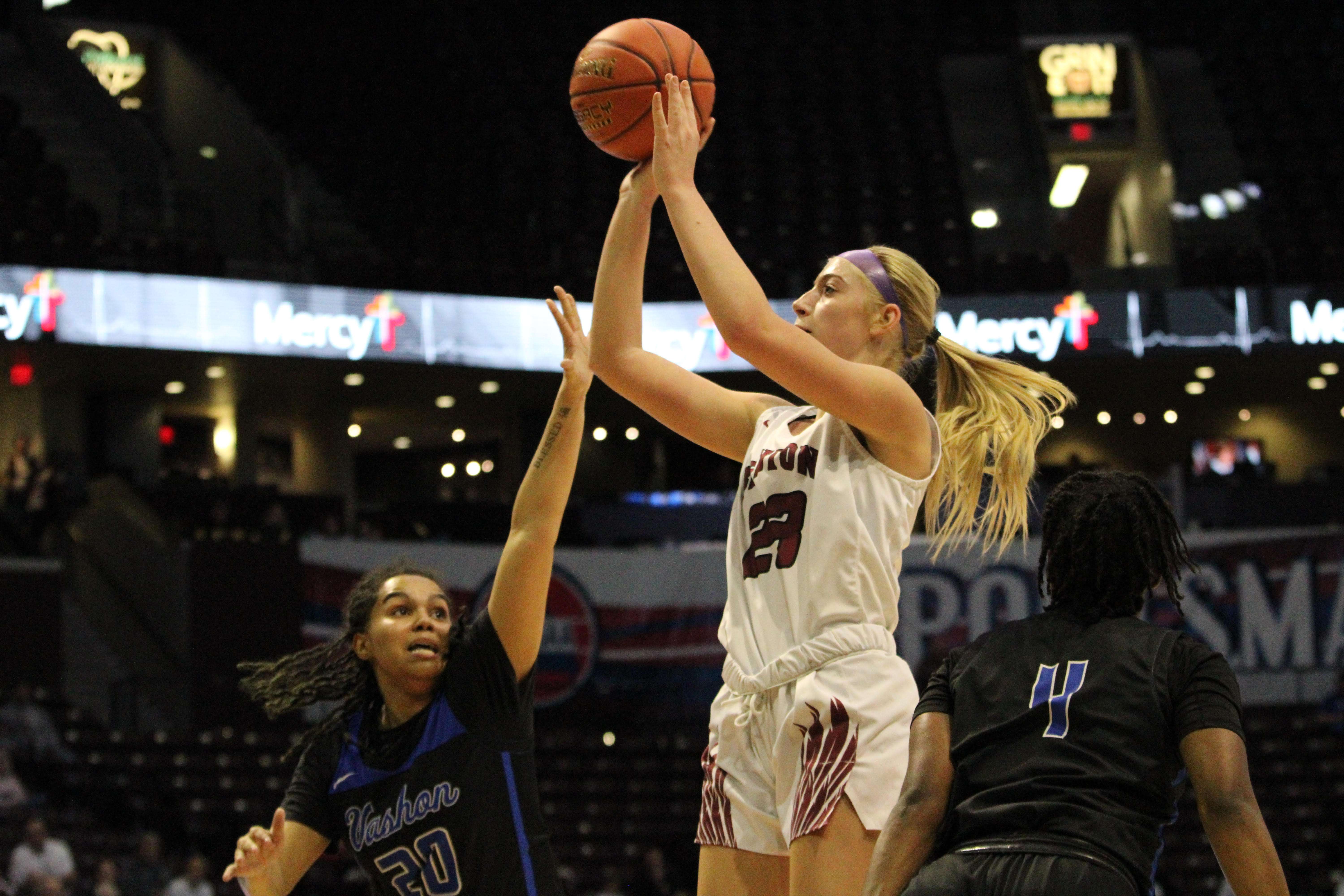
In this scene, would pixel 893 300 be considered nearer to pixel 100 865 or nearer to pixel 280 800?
pixel 100 865

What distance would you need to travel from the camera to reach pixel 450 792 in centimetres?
311

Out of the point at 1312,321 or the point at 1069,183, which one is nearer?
the point at 1312,321

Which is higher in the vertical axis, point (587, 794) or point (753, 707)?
point (753, 707)

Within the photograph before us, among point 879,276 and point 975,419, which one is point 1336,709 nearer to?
point 975,419

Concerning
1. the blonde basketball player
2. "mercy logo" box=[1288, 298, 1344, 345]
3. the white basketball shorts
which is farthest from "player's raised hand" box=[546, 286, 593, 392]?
"mercy logo" box=[1288, 298, 1344, 345]

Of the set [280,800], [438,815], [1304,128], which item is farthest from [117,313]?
[1304,128]

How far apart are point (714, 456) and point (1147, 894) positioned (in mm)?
18639

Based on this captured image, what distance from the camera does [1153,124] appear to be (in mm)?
20391

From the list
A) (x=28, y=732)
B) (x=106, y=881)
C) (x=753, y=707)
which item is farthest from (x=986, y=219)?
(x=753, y=707)

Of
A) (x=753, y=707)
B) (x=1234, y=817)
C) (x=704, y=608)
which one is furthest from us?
(x=704, y=608)

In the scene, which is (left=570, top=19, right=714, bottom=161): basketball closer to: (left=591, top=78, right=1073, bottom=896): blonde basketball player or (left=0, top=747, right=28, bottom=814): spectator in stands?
(left=591, top=78, right=1073, bottom=896): blonde basketball player

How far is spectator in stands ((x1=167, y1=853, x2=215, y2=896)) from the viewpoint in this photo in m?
9.80

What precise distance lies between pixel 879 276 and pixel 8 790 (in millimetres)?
9651

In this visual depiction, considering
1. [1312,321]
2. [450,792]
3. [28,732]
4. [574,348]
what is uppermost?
[1312,321]
